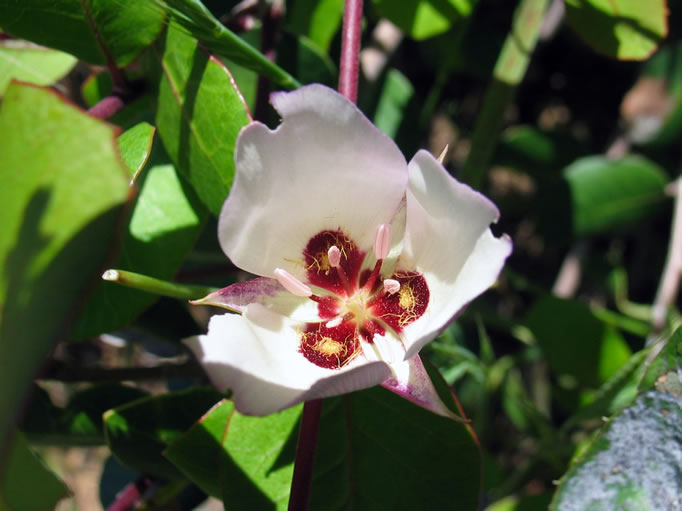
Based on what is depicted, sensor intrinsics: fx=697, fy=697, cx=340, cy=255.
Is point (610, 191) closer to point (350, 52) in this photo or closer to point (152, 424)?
point (350, 52)

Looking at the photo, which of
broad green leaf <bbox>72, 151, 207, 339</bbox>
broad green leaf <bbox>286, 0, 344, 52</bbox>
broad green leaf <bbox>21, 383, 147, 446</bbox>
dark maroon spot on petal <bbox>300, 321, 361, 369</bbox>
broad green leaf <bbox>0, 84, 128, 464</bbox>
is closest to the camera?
broad green leaf <bbox>0, 84, 128, 464</bbox>

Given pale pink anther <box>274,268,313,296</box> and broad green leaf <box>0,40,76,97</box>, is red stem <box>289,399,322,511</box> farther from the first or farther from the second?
broad green leaf <box>0,40,76,97</box>

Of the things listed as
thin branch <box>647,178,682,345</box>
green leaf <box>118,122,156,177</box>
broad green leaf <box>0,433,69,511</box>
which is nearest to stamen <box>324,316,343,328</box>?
green leaf <box>118,122,156,177</box>

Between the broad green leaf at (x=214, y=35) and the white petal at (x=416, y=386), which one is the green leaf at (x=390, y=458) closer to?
the white petal at (x=416, y=386)

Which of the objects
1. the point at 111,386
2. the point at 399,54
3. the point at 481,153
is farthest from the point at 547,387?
the point at 111,386

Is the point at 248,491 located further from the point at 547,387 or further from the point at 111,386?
the point at 547,387

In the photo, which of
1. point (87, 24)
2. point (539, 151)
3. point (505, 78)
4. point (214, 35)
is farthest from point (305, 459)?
point (539, 151)
